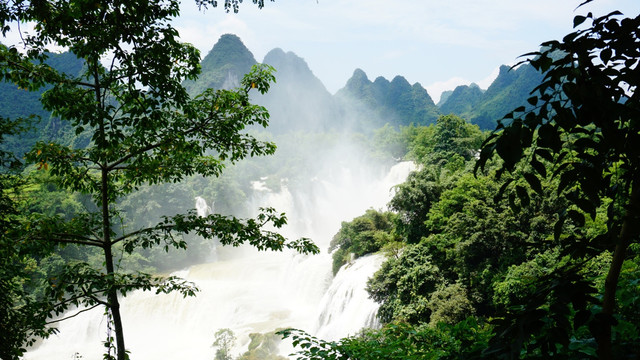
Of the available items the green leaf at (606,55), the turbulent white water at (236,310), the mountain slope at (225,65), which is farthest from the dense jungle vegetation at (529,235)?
the mountain slope at (225,65)

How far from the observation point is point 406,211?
15320 millimetres

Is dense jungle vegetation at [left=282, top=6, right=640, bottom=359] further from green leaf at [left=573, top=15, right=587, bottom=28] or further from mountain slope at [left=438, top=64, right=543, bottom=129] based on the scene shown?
mountain slope at [left=438, top=64, right=543, bottom=129]

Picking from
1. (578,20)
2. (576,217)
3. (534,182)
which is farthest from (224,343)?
(578,20)

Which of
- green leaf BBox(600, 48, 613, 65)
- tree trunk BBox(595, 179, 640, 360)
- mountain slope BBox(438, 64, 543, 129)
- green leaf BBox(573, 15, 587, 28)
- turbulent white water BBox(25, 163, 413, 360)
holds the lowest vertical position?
tree trunk BBox(595, 179, 640, 360)

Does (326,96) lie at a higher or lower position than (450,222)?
higher

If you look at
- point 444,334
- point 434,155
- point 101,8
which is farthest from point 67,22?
point 434,155

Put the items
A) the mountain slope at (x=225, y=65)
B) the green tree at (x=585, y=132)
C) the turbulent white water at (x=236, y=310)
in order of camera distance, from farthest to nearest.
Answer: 1. the mountain slope at (x=225, y=65)
2. the turbulent white water at (x=236, y=310)
3. the green tree at (x=585, y=132)

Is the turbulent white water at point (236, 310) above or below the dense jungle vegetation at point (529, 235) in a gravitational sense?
above

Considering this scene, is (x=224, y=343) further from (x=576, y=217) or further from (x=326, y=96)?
(x=326, y=96)

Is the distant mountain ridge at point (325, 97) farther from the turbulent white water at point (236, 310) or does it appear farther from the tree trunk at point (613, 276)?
the tree trunk at point (613, 276)

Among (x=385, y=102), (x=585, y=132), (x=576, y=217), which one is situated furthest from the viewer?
(x=385, y=102)

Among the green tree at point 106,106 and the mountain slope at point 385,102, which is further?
the mountain slope at point 385,102

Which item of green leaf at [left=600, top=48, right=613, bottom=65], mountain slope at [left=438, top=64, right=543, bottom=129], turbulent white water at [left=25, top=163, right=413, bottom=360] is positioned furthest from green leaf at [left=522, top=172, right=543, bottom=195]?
mountain slope at [left=438, top=64, right=543, bottom=129]

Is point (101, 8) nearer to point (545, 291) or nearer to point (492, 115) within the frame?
point (545, 291)
